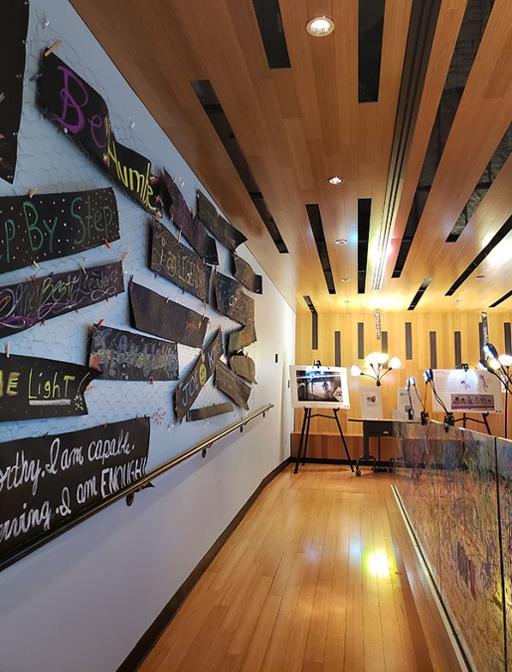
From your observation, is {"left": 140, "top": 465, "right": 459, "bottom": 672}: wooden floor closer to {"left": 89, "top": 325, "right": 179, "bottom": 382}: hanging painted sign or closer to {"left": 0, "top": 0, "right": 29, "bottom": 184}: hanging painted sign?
{"left": 89, "top": 325, "right": 179, "bottom": 382}: hanging painted sign

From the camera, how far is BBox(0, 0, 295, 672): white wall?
152 centimetres

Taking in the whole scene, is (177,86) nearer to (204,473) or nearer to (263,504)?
(204,473)

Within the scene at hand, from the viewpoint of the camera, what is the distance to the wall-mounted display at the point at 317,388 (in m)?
7.70

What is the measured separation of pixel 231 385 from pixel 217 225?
1.35m

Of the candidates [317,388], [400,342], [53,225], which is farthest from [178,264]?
[400,342]

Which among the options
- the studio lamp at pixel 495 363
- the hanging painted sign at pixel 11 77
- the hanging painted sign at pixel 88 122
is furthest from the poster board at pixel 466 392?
the hanging painted sign at pixel 11 77

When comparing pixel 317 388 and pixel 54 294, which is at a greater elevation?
pixel 54 294

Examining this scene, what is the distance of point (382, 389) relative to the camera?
8766mm

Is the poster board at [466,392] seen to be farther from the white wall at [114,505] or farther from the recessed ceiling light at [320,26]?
the recessed ceiling light at [320,26]

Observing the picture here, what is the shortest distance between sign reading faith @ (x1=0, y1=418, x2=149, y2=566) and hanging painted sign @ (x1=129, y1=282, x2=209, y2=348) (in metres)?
0.51

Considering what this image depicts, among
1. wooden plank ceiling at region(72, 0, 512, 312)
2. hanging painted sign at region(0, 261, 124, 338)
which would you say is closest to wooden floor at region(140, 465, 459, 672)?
hanging painted sign at region(0, 261, 124, 338)

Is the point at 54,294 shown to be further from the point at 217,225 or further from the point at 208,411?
the point at 217,225

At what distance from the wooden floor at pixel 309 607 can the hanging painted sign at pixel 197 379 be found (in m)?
1.20

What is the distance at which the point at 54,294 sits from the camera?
5.34 feet
